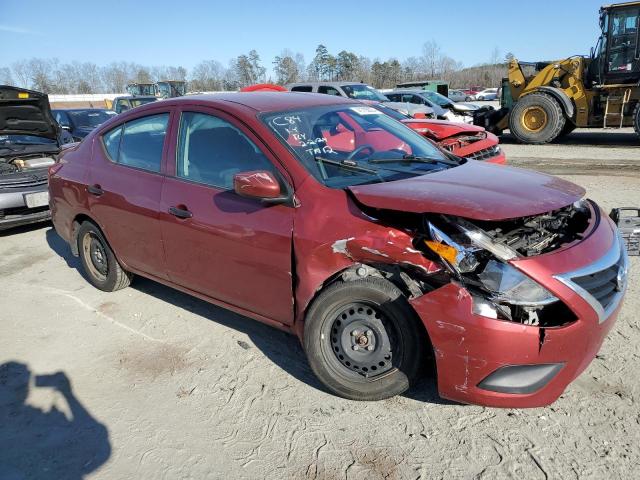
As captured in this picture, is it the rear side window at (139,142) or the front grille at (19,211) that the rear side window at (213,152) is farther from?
the front grille at (19,211)

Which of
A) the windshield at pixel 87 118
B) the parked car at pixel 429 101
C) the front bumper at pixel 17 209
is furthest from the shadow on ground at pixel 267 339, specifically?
the parked car at pixel 429 101

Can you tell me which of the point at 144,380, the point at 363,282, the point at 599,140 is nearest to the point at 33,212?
the point at 144,380

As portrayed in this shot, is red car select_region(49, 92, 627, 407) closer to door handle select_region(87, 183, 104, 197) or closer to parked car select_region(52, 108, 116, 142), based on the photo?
door handle select_region(87, 183, 104, 197)

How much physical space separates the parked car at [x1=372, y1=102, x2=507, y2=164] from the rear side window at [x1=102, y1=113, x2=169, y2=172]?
9.66 feet

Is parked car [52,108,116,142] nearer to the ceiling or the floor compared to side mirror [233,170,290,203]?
nearer to the ceiling

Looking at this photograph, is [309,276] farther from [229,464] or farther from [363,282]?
[229,464]

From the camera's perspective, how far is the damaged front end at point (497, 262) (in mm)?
2285

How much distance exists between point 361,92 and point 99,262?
1085cm

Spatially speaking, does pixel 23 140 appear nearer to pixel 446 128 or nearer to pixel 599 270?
pixel 446 128

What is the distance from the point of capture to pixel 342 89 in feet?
44.7

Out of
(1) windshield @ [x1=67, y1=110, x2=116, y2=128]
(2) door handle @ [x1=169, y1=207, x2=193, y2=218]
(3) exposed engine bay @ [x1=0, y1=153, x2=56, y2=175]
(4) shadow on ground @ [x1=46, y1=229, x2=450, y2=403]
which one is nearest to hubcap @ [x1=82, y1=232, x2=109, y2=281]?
(4) shadow on ground @ [x1=46, y1=229, x2=450, y2=403]

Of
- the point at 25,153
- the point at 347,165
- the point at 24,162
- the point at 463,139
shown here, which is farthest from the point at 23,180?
the point at 463,139

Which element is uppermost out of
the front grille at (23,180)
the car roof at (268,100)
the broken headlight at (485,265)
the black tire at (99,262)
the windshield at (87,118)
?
the car roof at (268,100)

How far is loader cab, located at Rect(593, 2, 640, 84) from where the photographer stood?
1198cm
